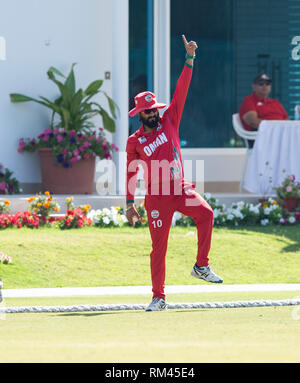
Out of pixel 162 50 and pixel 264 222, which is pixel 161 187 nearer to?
pixel 264 222

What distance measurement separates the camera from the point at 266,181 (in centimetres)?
1468

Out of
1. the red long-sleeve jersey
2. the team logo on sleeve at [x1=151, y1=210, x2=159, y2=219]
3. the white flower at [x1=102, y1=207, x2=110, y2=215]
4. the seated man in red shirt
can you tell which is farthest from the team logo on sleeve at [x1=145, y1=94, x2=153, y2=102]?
the seated man in red shirt

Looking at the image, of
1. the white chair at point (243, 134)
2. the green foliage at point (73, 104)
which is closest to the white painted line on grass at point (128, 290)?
the green foliage at point (73, 104)

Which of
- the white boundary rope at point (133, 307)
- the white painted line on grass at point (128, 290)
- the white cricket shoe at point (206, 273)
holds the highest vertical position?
the white cricket shoe at point (206, 273)

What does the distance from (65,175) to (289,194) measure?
3350 millimetres

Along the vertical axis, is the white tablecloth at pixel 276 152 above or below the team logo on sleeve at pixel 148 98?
below

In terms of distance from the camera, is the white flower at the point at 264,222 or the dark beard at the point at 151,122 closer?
the dark beard at the point at 151,122

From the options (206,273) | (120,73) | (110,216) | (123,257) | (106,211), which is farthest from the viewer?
(120,73)

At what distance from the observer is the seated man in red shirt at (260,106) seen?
15.5m

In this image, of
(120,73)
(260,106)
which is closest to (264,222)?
(260,106)

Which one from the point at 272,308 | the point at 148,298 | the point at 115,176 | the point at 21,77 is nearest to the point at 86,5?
the point at 21,77

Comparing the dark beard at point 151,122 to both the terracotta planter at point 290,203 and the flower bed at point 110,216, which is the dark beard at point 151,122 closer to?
the flower bed at point 110,216

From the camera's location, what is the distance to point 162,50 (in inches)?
637

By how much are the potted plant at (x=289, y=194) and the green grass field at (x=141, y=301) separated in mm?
928
